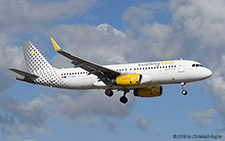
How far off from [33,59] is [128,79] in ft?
51.8

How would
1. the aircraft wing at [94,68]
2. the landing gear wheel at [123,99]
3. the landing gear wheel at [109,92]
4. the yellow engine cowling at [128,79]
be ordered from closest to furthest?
the aircraft wing at [94,68] < the yellow engine cowling at [128,79] < the landing gear wheel at [109,92] < the landing gear wheel at [123,99]

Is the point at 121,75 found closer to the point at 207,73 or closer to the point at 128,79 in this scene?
the point at 128,79

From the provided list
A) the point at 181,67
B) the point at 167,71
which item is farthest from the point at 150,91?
the point at 181,67

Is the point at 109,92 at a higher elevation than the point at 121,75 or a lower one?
lower

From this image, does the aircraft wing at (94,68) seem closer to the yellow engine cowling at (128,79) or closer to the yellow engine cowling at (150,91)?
the yellow engine cowling at (128,79)

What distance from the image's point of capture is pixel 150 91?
178 feet

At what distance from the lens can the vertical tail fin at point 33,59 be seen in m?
55.9

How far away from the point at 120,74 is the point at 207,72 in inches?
394

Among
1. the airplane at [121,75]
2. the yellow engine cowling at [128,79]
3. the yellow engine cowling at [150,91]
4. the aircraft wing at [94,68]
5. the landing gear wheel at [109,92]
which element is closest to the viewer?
the aircraft wing at [94,68]

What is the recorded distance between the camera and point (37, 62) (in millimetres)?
56688

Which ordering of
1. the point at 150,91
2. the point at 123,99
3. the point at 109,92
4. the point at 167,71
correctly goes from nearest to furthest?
the point at 167,71, the point at 109,92, the point at 150,91, the point at 123,99

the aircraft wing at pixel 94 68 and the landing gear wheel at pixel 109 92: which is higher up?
the aircraft wing at pixel 94 68

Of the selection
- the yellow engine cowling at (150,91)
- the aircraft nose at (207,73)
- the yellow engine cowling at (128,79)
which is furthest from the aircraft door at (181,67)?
the yellow engine cowling at (150,91)

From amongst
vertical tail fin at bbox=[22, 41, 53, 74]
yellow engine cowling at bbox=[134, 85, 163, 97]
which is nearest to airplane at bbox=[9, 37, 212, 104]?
yellow engine cowling at bbox=[134, 85, 163, 97]
